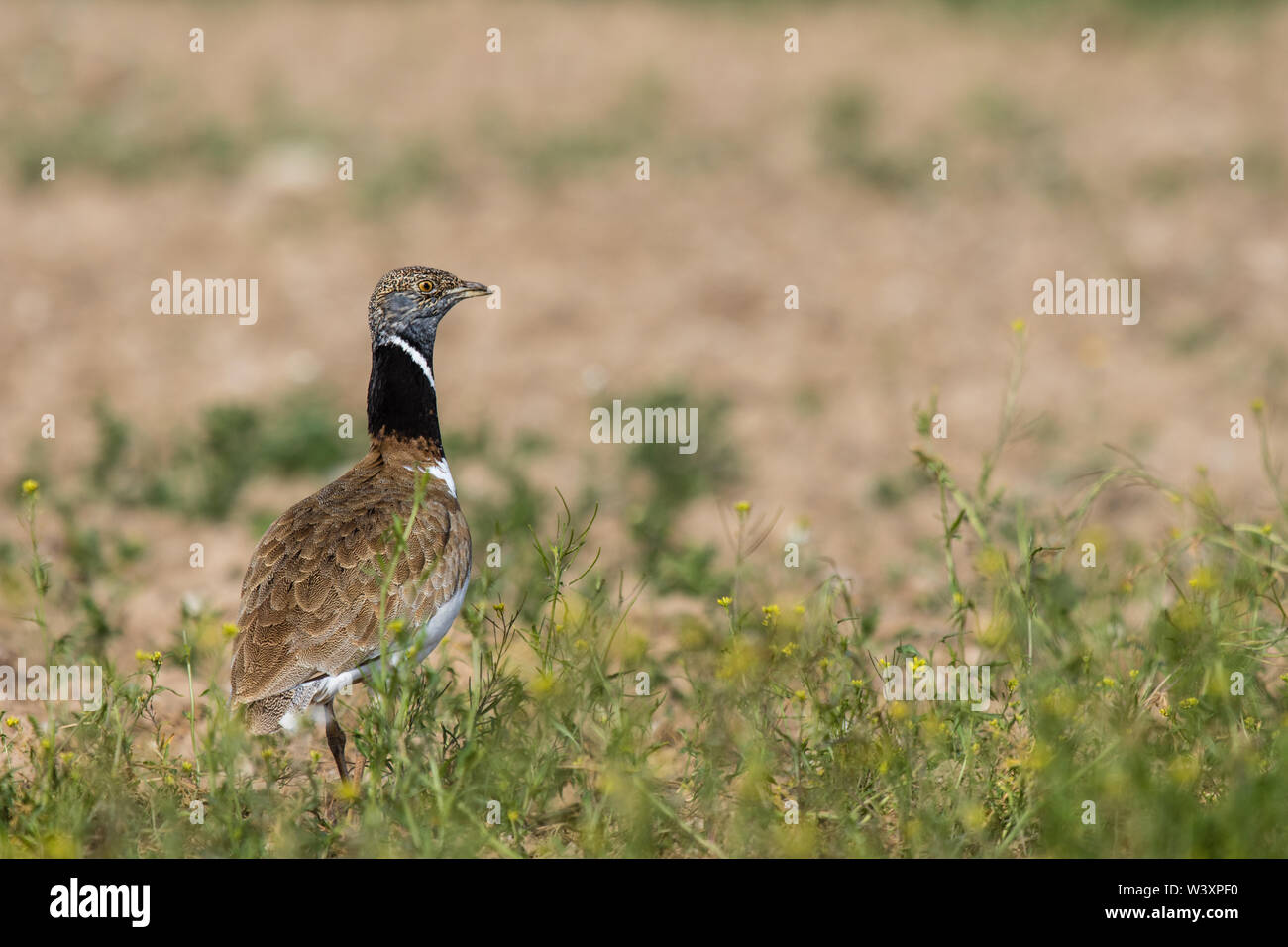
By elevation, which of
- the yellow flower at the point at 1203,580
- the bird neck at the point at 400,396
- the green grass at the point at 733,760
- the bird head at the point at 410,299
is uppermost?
the bird head at the point at 410,299

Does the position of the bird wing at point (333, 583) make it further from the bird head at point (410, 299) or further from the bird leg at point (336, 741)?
the bird head at point (410, 299)

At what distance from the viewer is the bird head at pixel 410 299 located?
567 cm

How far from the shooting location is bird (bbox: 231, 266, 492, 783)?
461 centimetres

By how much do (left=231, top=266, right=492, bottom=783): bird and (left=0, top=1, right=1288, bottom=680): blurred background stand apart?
1193mm

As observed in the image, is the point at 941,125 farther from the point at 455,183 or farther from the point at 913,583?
the point at 913,583

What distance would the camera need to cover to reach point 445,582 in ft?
16.3

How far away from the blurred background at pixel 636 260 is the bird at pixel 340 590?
47.0 inches

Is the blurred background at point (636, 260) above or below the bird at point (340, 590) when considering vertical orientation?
above

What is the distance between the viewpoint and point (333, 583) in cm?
477

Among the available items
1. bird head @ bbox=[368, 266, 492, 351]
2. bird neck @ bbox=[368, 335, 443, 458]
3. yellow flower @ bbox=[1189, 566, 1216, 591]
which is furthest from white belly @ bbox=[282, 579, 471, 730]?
yellow flower @ bbox=[1189, 566, 1216, 591]

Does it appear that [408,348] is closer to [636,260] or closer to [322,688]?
[322,688]

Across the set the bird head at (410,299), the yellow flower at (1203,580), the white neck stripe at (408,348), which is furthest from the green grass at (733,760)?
the bird head at (410,299)

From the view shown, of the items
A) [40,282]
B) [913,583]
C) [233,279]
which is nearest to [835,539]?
[913,583]
